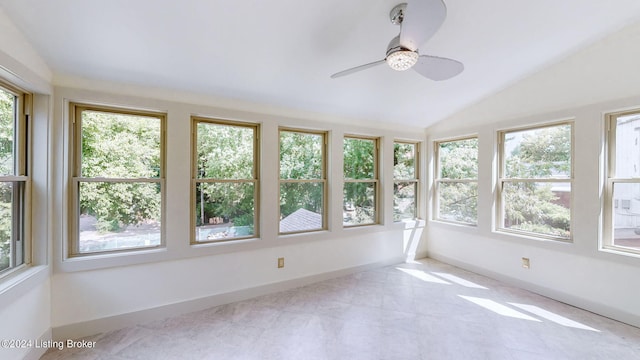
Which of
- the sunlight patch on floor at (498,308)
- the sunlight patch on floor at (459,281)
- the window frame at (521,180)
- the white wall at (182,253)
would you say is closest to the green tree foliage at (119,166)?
the white wall at (182,253)

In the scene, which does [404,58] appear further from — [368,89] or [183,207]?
[183,207]

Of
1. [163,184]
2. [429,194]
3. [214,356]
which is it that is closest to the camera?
[214,356]

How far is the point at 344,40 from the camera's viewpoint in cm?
241

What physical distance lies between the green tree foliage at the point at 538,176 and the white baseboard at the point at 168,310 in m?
2.63

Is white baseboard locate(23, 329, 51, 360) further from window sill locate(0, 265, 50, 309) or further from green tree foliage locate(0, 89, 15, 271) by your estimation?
green tree foliage locate(0, 89, 15, 271)

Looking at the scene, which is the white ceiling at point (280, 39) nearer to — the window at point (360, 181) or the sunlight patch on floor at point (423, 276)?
the window at point (360, 181)

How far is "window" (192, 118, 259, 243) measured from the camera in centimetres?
Result: 307

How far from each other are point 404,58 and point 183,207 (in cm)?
253

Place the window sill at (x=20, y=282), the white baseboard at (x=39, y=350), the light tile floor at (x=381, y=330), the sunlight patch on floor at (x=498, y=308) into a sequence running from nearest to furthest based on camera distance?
the window sill at (x=20, y=282)
the white baseboard at (x=39, y=350)
the light tile floor at (x=381, y=330)
the sunlight patch on floor at (x=498, y=308)

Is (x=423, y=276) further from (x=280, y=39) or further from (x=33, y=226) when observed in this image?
(x=33, y=226)

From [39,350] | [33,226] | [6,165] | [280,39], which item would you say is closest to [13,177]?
[6,165]

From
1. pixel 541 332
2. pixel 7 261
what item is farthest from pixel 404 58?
pixel 7 261

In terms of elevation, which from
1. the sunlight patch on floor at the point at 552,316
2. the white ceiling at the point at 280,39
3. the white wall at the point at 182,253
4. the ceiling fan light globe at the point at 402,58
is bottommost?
the sunlight patch on floor at the point at 552,316

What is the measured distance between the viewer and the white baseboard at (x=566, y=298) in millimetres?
2687
